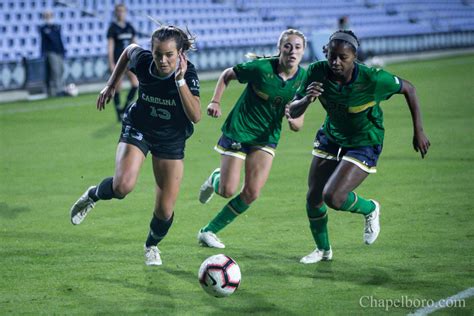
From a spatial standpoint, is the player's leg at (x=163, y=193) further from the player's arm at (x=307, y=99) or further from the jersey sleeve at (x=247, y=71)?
the jersey sleeve at (x=247, y=71)

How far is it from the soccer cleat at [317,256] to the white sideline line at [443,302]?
1.49 meters

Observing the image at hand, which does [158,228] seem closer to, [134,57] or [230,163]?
[230,163]

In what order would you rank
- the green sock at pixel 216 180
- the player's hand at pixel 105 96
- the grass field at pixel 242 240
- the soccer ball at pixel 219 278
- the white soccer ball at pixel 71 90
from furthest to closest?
the white soccer ball at pixel 71 90 → the green sock at pixel 216 180 → the player's hand at pixel 105 96 → the grass field at pixel 242 240 → the soccer ball at pixel 219 278

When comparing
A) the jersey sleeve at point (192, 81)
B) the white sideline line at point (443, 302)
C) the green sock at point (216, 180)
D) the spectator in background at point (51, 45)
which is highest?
the jersey sleeve at point (192, 81)

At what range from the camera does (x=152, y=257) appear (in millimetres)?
8273

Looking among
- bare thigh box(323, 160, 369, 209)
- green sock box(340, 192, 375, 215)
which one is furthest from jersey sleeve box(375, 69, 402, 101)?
green sock box(340, 192, 375, 215)

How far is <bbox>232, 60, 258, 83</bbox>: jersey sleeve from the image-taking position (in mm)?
8844

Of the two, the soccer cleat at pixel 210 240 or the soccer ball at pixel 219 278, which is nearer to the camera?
the soccer ball at pixel 219 278

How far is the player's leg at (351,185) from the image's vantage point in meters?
7.82

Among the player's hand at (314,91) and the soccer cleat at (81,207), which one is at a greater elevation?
the player's hand at (314,91)

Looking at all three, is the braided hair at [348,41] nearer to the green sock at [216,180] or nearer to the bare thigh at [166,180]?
the bare thigh at [166,180]

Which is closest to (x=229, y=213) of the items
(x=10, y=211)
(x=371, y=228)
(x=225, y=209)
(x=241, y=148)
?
(x=225, y=209)

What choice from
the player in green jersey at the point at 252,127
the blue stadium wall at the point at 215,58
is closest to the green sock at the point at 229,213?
the player in green jersey at the point at 252,127

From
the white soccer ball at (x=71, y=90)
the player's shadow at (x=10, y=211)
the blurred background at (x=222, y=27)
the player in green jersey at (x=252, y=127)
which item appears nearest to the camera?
the player in green jersey at (x=252, y=127)
